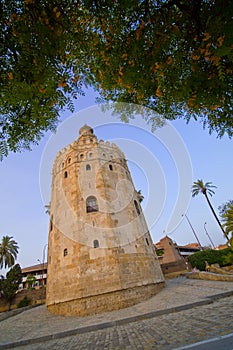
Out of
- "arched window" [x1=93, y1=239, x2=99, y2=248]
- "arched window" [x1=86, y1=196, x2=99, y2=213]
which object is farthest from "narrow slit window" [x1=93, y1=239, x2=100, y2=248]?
"arched window" [x1=86, y1=196, x2=99, y2=213]

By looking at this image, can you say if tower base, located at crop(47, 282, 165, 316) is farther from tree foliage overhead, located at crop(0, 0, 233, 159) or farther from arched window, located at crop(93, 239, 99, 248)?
tree foliage overhead, located at crop(0, 0, 233, 159)

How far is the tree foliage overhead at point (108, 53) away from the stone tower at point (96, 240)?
13.3 meters

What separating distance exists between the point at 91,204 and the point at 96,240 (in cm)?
340

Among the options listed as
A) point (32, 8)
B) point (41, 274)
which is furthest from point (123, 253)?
point (41, 274)

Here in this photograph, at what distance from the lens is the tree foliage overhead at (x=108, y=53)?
7.97 feet

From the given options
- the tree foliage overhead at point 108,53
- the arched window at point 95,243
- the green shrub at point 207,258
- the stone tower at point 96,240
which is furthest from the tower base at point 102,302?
the green shrub at point 207,258

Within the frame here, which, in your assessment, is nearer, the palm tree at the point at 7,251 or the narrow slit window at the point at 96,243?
the narrow slit window at the point at 96,243

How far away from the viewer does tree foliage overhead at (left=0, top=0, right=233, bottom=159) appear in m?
2.43

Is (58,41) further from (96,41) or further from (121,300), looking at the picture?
(121,300)

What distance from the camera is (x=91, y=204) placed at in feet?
57.0

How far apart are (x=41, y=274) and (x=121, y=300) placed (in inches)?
1729

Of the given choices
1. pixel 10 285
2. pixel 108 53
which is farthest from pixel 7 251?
pixel 108 53

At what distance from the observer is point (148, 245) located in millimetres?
17469

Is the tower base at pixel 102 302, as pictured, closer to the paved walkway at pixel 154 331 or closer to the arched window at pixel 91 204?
the paved walkway at pixel 154 331
